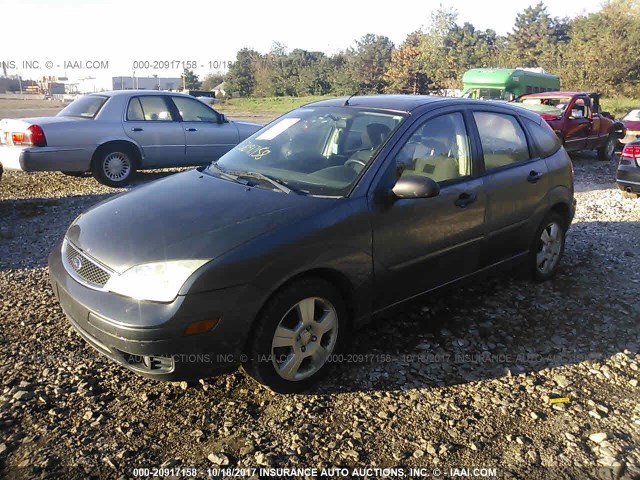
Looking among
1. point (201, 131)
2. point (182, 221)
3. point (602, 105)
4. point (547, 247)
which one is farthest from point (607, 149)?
point (602, 105)

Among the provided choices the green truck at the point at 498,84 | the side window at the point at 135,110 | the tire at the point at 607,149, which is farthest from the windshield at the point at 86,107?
the green truck at the point at 498,84

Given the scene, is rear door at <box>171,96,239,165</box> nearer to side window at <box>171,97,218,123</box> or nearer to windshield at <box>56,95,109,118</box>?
side window at <box>171,97,218,123</box>

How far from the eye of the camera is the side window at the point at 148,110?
8.88m

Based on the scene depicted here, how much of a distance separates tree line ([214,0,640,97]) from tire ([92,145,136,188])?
3839 centimetres

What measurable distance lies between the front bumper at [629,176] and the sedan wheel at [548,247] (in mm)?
4467

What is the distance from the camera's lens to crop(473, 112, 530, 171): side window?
4.23 meters

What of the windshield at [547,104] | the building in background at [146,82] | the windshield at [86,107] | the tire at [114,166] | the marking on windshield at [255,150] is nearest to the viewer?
the marking on windshield at [255,150]

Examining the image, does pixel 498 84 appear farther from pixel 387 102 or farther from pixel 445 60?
pixel 445 60

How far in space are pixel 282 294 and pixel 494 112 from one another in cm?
268

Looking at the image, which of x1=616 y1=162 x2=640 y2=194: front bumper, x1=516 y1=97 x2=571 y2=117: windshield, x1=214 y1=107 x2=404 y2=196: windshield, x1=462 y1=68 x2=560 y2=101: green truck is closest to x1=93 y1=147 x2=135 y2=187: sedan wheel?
x1=214 y1=107 x2=404 y2=196: windshield

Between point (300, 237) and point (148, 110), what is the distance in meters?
7.12

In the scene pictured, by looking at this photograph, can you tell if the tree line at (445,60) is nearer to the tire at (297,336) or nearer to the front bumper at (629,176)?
the front bumper at (629,176)

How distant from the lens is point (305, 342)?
10.2 ft

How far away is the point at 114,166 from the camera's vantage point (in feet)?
28.6
